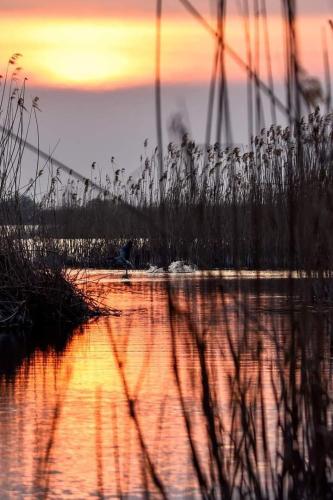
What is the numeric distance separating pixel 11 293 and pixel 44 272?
38 centimetres

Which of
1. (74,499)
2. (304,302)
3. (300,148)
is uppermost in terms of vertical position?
(300,148)

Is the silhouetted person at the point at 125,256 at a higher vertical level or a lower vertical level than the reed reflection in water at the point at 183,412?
higher

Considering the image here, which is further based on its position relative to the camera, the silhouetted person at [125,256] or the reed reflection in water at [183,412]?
the silhouetted person at [125,256]

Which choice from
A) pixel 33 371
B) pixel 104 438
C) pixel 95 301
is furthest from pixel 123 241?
pixel 104 438

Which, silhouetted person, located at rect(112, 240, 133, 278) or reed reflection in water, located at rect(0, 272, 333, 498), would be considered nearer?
reed reflection in water, located at rect(0, 272, 333, 498)

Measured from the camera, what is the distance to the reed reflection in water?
10.0 ft

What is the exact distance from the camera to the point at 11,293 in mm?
9719

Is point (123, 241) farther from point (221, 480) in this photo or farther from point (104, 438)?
point (221, 480)

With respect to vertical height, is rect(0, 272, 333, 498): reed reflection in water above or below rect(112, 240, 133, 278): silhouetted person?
below

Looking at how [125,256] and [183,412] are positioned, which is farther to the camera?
[125,256]

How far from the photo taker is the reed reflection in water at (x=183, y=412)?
120 inches

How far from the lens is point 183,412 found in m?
3.02

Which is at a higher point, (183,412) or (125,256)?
(125,256)

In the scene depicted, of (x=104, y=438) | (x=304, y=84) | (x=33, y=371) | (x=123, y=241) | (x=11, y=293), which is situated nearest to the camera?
(x=304, y=84)
